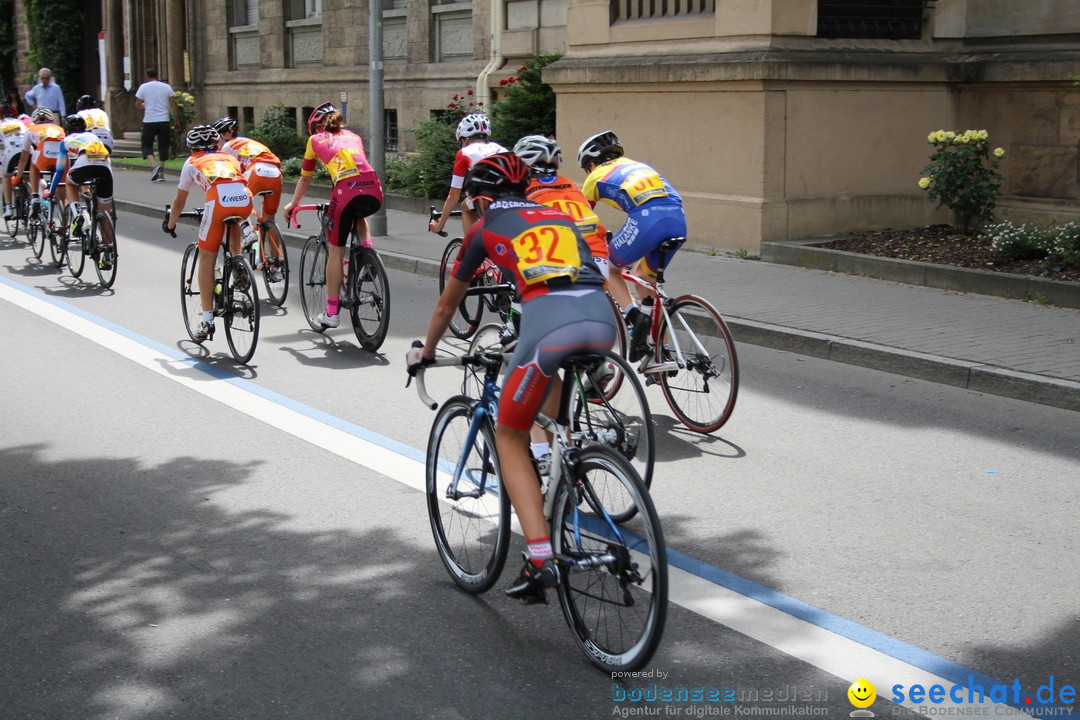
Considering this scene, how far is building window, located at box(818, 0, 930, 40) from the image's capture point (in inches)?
600

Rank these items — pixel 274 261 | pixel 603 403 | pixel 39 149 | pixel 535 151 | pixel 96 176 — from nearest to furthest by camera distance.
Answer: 1. pixel 603 403
2. pixel 535 151
3. pixel 274 261
4. pixel 96 176
5. pixel 39 149

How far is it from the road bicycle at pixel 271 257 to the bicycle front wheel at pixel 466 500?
21.4 feet

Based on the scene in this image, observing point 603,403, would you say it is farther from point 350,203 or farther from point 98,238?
point 98,238

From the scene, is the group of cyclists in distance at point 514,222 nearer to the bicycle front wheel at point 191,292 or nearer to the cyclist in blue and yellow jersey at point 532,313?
the cyclist in blue and yellow jersey at point 532,313

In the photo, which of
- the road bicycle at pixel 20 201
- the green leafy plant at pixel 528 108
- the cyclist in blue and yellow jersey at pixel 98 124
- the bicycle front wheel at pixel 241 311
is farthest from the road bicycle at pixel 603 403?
the green leafy plant at pixel 528 108

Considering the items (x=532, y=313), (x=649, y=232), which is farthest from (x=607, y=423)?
(x=649, y=232)

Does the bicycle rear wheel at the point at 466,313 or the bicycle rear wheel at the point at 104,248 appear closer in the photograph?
the bicycle rear wheel at the point at 466,313

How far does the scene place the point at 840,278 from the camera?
13273mm

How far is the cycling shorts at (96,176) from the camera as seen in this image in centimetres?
1364

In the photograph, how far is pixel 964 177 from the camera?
13750mm

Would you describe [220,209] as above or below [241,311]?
above

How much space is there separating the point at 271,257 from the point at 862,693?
915 cm

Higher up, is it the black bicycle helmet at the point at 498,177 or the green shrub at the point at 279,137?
the green shrub at the point at 279,137

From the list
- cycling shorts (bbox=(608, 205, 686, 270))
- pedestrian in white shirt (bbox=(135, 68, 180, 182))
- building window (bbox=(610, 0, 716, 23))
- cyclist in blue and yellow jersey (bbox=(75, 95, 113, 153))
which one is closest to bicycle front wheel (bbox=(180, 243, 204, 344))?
cycling shorts (bbox=(608, 205, 686, 270))
